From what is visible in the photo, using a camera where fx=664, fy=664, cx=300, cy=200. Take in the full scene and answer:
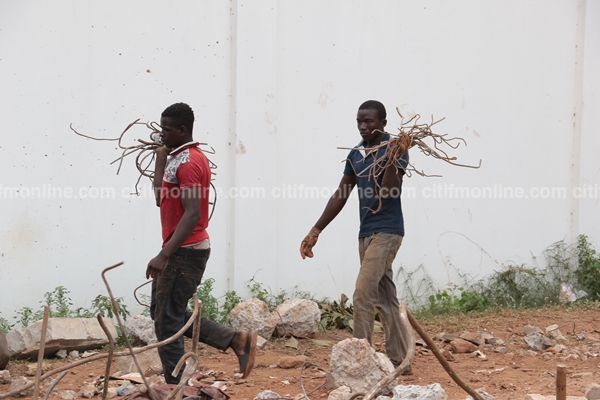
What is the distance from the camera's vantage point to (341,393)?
3842 millimetres

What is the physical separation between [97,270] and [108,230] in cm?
36

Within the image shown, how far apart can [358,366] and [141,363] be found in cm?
166

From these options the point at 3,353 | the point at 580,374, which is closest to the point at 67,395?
the point at 3,353

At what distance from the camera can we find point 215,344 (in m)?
4.20

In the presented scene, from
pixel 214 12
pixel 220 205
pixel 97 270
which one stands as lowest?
pixel 97 270

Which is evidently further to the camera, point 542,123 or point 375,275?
point 542,123

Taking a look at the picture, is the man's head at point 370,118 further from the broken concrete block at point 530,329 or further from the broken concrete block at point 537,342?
the broken concrete block at point 530,329

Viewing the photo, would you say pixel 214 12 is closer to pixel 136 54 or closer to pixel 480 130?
pixel 136 54

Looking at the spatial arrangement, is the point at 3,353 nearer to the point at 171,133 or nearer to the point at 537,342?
the point at 171,133

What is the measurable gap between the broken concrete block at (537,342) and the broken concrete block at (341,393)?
2085 mm

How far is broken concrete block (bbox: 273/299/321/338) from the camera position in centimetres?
570

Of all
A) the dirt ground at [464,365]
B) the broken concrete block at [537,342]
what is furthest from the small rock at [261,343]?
the broken concrete block at [537,342]

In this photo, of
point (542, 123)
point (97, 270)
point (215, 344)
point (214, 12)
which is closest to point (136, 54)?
point (214, 12)

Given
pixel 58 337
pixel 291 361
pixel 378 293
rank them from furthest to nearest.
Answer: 1. pixel 58 337
2. pixel 291 361
3. pixel 378 293
